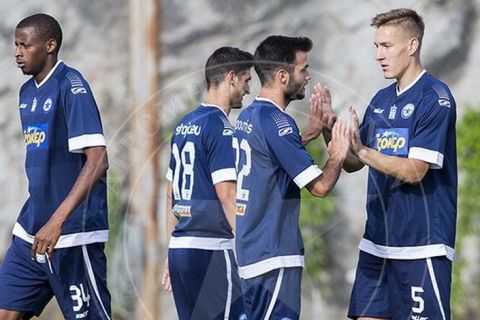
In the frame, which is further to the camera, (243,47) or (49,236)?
(243,47)

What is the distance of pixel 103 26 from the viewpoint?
10141 mm

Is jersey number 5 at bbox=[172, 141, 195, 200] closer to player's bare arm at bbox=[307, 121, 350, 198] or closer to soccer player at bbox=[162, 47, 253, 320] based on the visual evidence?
soccer player at bbox=[162, 47, 253, 320]

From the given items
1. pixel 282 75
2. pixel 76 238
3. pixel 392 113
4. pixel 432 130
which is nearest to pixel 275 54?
pixel 282 75

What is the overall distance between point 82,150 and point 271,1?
4.35 metres

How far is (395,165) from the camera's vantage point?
19.6ft

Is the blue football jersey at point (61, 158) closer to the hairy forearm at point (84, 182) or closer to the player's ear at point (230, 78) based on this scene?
the hairy forearm at point (84, 182)

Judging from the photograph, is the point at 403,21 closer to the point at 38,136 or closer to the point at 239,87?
the point at 239,87

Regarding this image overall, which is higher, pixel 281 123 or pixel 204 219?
pixel 281 123

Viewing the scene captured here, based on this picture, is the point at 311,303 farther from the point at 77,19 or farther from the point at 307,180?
the point at 307,180

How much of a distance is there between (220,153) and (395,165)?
1.06 meters

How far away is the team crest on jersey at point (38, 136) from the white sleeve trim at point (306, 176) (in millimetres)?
1361

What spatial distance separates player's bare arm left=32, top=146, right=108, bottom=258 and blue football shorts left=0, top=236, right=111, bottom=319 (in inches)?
7.5

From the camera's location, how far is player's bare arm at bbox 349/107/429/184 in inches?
232

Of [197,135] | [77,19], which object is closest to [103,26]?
[77,19]
